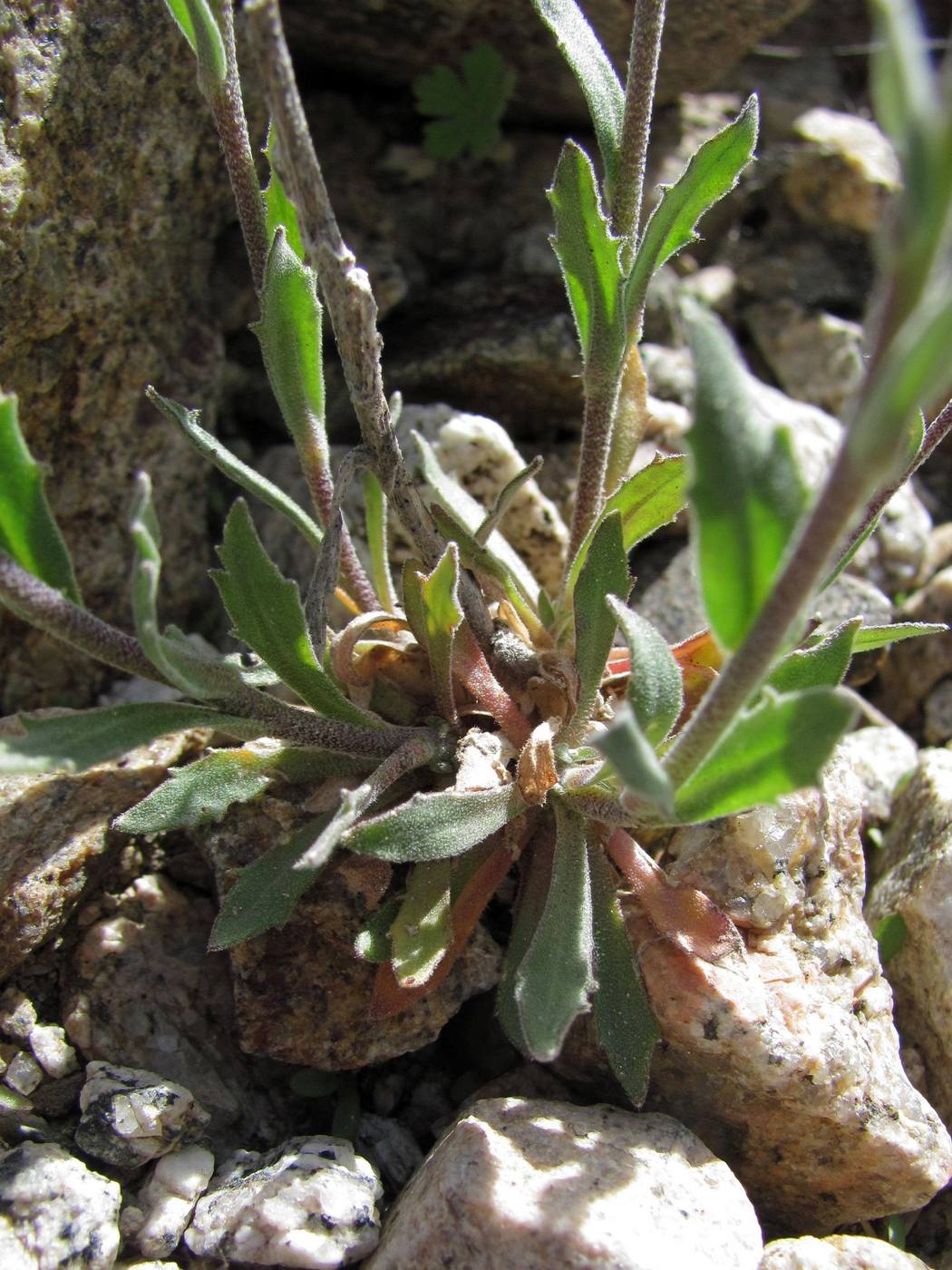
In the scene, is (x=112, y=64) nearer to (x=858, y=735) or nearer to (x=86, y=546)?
(x=86, y=546)

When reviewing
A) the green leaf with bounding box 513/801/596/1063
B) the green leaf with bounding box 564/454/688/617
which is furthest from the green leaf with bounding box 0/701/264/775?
the green leaf with bounding box 564/454/688/617

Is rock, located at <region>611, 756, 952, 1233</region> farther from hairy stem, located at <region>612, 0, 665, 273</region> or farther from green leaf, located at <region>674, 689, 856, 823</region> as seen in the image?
hairy stem, located at <region>612, 0, 665, 273</region>

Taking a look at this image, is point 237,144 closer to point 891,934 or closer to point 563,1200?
point 563,1200

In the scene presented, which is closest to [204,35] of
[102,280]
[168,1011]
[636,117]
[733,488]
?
[102,280]

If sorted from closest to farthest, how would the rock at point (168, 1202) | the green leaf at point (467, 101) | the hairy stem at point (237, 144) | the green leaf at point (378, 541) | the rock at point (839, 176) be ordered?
the rock at point (168, 1202), the hairy stem at point (237, 144), the green leaf at point (378, 541), the green leaf at point (467, 101), the rock at point (839, 176)

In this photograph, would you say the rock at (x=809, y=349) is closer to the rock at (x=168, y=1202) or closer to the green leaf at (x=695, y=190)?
the green leaf at (x=695, y=190)

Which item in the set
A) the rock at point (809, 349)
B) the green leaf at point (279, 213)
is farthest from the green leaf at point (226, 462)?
the rock at point (809, 349)
